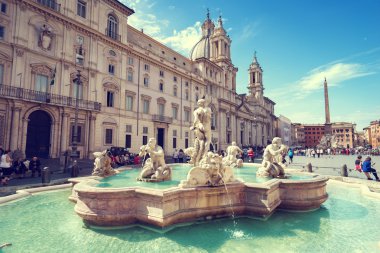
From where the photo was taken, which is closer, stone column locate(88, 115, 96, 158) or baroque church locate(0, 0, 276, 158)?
baroque church locate(0, 0, 276, 158)

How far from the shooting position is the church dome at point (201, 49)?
49.5 metres

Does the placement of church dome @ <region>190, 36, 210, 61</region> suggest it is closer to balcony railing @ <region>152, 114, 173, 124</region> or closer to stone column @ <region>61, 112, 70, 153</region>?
balcony railing @ <region>152, 114, 173, 124</region>

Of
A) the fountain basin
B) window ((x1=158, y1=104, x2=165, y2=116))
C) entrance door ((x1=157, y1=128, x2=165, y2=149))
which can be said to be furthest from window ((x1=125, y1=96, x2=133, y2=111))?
the fountain basin

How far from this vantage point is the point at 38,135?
58.9ft

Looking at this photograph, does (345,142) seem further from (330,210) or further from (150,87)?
(330,210)

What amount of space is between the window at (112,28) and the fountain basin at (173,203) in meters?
22.5

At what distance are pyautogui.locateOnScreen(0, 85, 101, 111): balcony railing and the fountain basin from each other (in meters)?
15.0

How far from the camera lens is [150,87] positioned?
28.1 m

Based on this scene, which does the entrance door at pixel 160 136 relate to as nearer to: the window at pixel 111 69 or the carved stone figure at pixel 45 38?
the window at pixel 111 69

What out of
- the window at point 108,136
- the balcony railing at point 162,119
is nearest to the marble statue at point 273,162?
the window at point 108,136

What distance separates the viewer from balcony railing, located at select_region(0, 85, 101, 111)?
15743 millimetres

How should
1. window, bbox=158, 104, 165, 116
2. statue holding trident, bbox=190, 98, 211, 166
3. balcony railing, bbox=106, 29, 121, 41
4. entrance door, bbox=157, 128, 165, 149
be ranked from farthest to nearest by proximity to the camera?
1. window, bbox=158, 104, 165, 116
2. entrance door, bbox=157, 128, 165, 149
3. balcony railing, bbox=106, 29, 121, 41
4. statue holding trident, bbox=190, 98, 211, 166

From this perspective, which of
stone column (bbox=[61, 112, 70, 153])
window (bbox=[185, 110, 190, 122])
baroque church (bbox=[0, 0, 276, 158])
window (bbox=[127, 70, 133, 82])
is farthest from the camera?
window (bbox=[185, 110, 190, 122])

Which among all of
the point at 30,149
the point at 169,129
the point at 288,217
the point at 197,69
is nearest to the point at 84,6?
the point at 30,149
